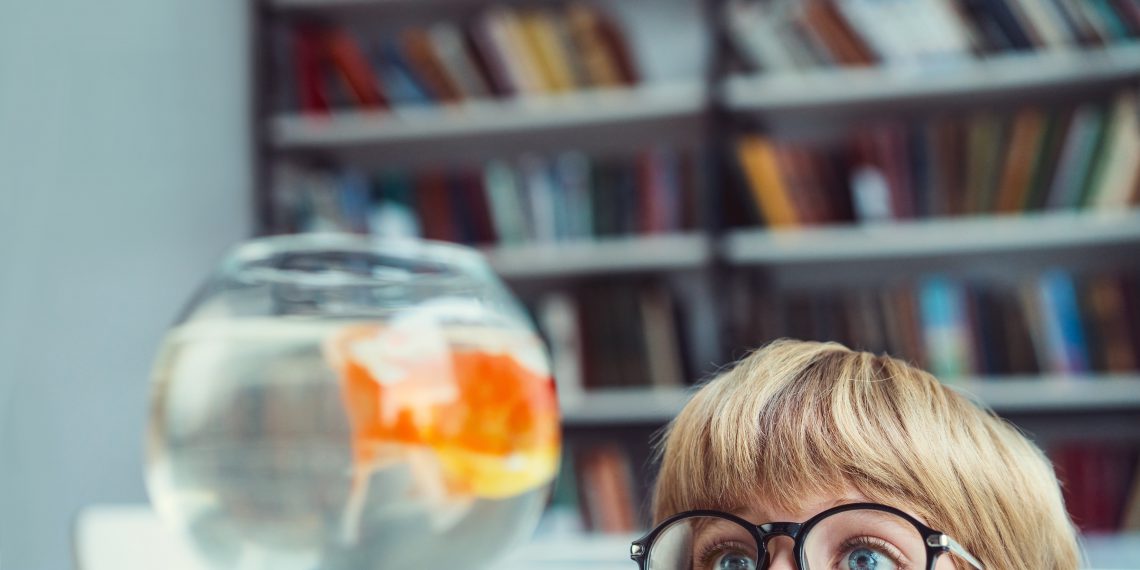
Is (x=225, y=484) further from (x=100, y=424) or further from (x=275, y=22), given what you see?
(x=275, y=22)

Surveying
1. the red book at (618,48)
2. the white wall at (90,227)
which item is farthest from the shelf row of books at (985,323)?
the white wall at (90,227)

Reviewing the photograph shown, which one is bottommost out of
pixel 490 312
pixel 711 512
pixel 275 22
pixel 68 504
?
pixel 68 504

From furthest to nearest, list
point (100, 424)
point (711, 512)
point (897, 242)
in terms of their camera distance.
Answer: point (897, 242)
point (100, 424)
point (711, 512)

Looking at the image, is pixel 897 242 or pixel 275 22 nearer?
pixel 897 242

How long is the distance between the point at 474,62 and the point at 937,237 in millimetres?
1178

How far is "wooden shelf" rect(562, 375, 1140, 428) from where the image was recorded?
214 cm

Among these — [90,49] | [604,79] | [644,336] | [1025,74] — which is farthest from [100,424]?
[1025,74]

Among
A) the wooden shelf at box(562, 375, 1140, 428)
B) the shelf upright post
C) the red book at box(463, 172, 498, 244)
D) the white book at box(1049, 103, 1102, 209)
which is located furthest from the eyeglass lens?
the shelf upright post

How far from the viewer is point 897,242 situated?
2283mm

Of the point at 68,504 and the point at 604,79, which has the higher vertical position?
the point at 604,79

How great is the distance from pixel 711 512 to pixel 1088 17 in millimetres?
1966

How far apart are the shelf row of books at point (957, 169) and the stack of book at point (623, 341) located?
288mm

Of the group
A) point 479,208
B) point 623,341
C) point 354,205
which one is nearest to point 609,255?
point 623,341

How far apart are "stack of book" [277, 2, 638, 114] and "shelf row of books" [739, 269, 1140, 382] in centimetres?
73
